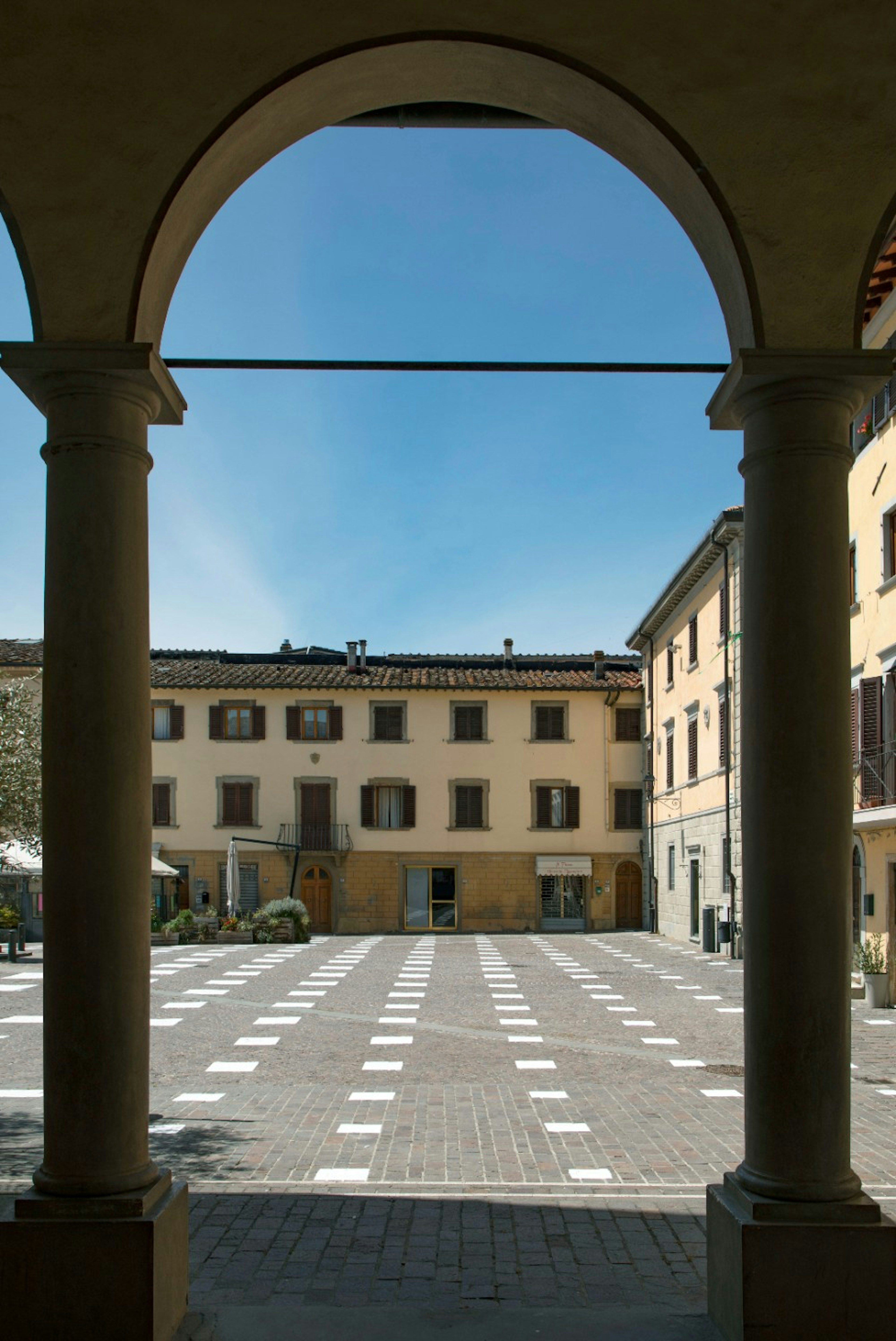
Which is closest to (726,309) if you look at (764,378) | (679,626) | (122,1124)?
(764,378)

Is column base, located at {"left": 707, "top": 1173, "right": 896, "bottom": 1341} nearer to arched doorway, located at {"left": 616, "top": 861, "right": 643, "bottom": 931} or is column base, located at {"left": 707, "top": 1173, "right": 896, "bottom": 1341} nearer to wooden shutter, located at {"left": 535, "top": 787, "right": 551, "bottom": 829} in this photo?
wooden shutter, located at {"left": 535, "top": 787, "right": 551, "bottom": 829}

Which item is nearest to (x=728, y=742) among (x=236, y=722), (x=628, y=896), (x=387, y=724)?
(x=628, y=896)

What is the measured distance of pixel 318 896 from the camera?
3938cm

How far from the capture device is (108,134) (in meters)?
4.26

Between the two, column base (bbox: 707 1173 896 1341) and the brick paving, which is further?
the brick paving

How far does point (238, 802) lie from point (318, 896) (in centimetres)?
397

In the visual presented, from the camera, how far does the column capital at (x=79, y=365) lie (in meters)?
4.23

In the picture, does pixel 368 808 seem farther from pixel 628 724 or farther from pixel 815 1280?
pixel 815 1280

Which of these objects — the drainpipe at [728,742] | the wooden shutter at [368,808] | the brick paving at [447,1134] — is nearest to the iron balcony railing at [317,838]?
the wooden shutter at [368,808]

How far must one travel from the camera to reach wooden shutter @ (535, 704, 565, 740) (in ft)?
133

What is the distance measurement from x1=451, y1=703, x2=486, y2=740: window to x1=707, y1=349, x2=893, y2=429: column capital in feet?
119

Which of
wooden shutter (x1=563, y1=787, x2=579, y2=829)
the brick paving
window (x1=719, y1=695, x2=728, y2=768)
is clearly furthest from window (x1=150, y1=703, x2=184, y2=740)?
the brick paving

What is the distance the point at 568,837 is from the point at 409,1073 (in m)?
28.9

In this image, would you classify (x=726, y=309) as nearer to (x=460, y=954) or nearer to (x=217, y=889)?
(x=460, y=954)
